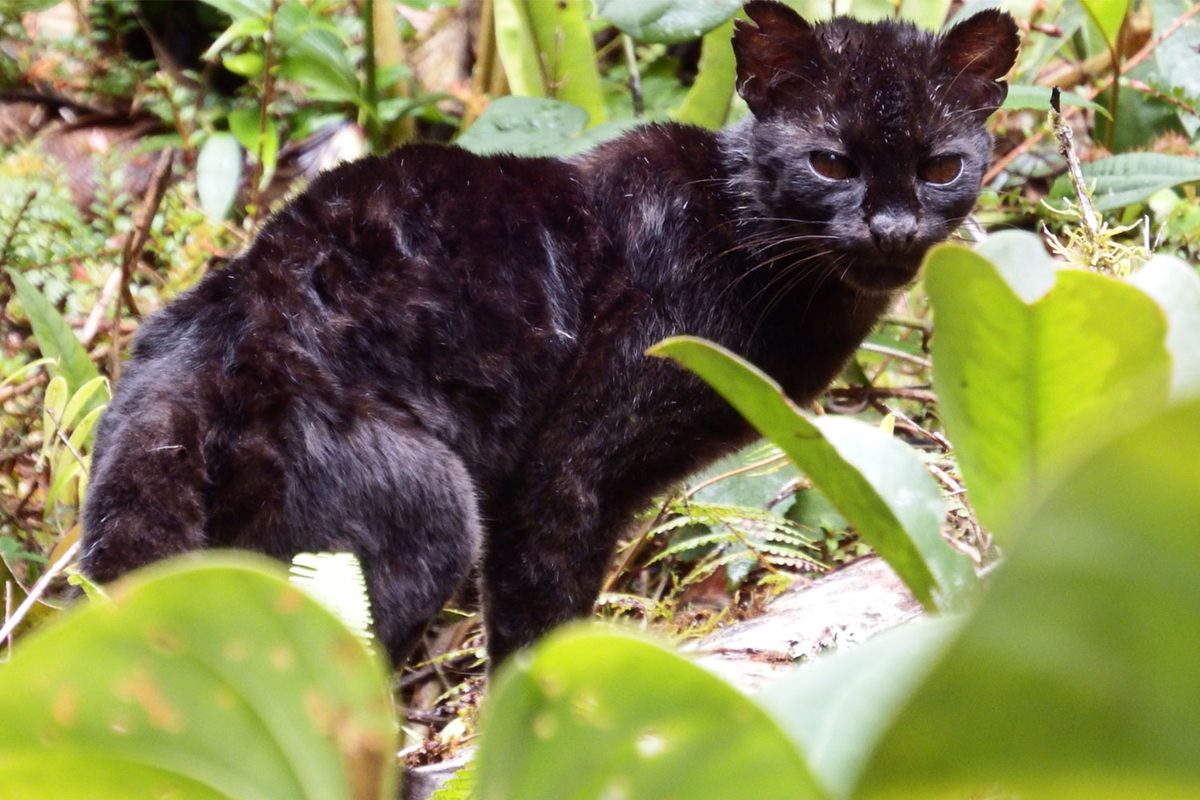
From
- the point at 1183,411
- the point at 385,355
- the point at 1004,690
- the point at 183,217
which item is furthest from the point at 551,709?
the point at 183,217

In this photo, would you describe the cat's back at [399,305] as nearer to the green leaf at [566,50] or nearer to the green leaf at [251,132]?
the green leaf at [566,50]

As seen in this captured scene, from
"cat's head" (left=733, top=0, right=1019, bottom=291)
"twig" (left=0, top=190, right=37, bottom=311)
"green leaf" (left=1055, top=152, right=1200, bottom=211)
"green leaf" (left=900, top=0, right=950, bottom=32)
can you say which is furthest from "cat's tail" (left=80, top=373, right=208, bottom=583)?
"green leaf" (left=900, top=0, right=950, bottom=32)

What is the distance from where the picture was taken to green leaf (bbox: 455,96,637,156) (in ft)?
9.64

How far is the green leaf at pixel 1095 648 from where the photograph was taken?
1.79ft

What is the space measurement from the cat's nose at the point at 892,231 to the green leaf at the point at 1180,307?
1.00 metres

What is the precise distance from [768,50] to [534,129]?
93cm

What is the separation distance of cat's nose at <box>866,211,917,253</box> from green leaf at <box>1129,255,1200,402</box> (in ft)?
3.30

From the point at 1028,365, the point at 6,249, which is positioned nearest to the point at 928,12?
the point at 1028,365

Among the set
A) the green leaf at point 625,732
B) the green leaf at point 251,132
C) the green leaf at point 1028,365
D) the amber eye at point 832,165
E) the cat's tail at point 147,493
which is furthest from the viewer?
the green leaf at point 251,132

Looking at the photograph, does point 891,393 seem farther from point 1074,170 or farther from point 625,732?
point 625,732

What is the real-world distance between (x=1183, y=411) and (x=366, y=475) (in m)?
1.47

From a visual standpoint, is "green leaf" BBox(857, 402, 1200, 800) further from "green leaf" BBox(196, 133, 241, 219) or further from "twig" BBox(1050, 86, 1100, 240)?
"green leaf" BBox(196, 133, 241, 219)

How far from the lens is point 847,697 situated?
752 mm

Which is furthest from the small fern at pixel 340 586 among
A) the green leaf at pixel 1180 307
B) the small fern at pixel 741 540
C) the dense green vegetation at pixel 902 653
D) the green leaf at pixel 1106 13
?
the green leaf at pixel 1106 13
